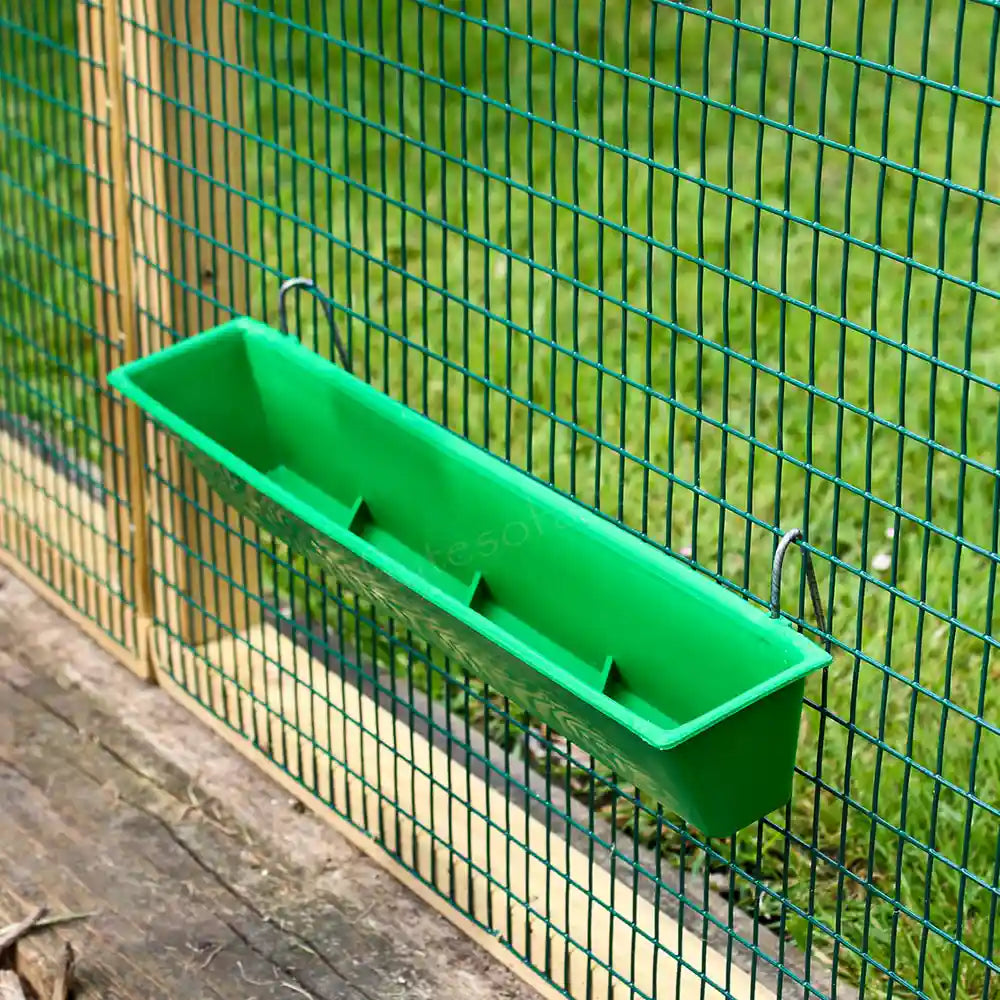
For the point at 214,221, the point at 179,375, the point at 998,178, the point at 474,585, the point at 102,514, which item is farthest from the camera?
the point at 998,178

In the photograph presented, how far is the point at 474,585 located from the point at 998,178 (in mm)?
3149

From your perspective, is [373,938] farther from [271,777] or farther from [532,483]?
[532,483]

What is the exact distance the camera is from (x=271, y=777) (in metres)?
3.19

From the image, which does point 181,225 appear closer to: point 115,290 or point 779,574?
point 115,290

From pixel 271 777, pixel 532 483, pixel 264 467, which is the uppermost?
pixel 532 483

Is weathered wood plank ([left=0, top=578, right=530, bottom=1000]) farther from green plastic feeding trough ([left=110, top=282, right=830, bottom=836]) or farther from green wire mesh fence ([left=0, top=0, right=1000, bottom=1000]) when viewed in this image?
green plastic feeding trough ([left=110, top=282, right=830, bottom=836])

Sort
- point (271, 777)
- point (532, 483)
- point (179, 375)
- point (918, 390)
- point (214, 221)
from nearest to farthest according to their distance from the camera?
1. point (532, 483)
2. point (179, 375)
3. point (214, 221)
4. point (271, 777)
5. point (918, 390)

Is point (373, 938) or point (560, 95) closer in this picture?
point (373, 938)

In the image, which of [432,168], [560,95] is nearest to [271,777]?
[432,168]

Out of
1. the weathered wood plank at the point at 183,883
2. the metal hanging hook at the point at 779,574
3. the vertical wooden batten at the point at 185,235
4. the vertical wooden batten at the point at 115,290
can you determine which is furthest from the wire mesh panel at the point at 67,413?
the metal hanging hook at the point at 779,574

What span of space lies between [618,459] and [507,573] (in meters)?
1.20

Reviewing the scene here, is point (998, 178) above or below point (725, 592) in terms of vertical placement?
below

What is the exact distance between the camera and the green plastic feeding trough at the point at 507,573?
2.00 m

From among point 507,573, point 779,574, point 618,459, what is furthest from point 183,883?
point 779,574
